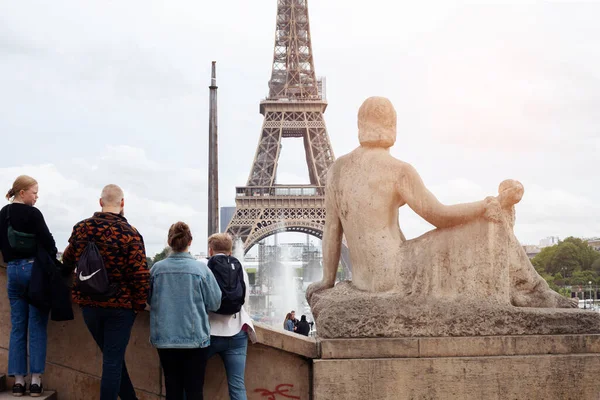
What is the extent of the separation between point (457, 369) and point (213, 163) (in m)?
9.87

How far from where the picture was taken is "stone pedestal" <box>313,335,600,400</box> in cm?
452

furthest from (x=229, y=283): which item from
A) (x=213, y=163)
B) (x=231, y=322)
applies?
(x=213, y=163)

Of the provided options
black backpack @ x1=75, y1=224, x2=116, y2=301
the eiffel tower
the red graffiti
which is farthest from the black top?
the eiffel tower

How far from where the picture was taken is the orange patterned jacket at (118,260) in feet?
13.7

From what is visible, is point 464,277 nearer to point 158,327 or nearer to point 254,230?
point 158,327

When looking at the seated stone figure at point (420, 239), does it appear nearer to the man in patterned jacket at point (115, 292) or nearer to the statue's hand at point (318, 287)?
the statue's hand at point (318, 287)

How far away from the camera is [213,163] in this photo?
13.9 meters

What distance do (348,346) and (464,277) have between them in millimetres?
979

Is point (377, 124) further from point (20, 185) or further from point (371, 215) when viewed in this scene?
point (20, 185)

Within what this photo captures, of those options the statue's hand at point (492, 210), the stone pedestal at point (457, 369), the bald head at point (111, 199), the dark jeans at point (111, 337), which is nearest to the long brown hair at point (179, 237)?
the bald head at point (111, 199)

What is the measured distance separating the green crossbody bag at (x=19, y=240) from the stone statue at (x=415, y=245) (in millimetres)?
2068

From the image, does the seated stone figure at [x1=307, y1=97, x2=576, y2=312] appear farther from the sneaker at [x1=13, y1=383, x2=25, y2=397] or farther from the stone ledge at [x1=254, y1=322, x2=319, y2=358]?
the sneaker at [x1=13, y1=383, x2=25, y2=397]

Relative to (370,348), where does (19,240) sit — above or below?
above

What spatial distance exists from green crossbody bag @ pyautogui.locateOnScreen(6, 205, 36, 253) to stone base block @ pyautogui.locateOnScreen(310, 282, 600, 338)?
6.80 ft
